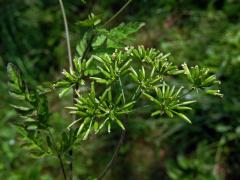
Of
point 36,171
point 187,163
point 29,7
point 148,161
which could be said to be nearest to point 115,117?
point 36,171

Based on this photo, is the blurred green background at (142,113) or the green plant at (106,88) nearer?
the green plant at (106,88)

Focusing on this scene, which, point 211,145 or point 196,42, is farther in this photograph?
point 196,42

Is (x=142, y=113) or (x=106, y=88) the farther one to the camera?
(x=142, y=113)

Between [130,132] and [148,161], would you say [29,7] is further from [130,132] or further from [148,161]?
[148,161]

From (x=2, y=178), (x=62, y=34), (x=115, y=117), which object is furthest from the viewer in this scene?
(x=62, y=34)

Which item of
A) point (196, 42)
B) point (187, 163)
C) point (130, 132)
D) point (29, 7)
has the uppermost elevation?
point (29, 7)

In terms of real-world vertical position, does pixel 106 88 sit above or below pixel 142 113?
below

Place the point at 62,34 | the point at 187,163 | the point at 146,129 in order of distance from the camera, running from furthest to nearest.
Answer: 1. the point at 62,34
2. the point at 146,129
3. the point at 187,163

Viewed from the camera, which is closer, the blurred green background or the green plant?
the green plant
